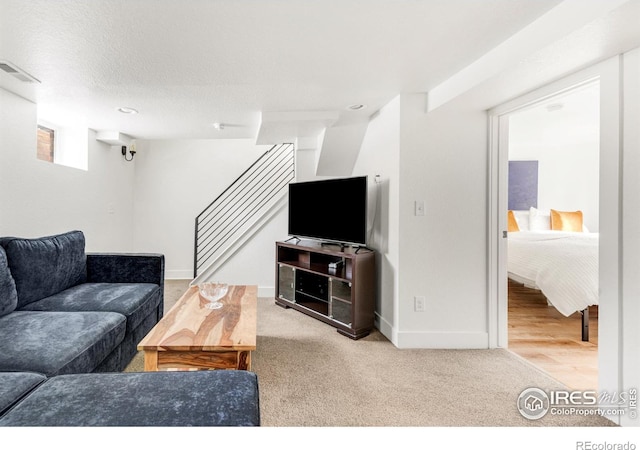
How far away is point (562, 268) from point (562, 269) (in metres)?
0.01

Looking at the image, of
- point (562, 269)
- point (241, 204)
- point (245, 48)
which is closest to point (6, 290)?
point (245, 48)

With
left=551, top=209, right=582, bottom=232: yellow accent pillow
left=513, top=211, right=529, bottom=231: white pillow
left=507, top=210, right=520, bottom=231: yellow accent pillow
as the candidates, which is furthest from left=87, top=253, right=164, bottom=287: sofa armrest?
left=551, top=209, right=582, bottom=232: yellow accent pillow

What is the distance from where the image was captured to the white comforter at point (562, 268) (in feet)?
9.09

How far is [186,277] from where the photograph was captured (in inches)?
200

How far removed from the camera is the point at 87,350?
155 cm

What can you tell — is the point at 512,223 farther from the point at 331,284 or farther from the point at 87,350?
the point at 87,350

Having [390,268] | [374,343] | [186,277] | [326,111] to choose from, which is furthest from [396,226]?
[186,277]

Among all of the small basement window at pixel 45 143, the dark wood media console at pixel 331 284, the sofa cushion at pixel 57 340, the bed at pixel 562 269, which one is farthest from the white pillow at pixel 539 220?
the small basement window at pixel 45 143

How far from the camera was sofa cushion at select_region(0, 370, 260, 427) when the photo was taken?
0.91m

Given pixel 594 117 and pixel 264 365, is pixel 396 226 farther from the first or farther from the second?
pixel 594 117

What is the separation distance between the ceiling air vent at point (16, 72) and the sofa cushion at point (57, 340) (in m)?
1.60

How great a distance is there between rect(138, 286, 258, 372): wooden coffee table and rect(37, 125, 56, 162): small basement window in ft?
9.57

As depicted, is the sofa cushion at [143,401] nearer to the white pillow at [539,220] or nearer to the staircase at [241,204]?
the staircase at [241,204]

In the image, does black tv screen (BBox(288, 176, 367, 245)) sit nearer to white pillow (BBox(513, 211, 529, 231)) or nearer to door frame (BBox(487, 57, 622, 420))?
door frame (BBox(487, 57, 622, 420))
